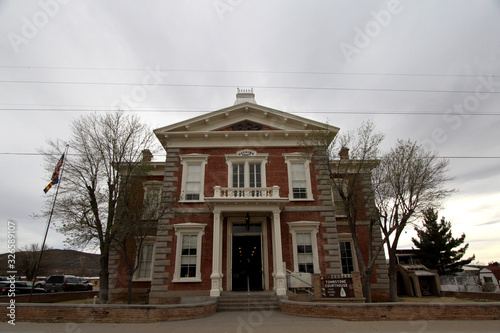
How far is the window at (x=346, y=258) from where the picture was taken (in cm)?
1839

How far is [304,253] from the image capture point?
607 inches

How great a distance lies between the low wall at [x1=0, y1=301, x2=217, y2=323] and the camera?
960 cm

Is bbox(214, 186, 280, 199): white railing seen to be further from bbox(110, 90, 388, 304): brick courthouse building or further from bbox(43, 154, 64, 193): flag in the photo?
bbox(43, 154, 64, 193): flag

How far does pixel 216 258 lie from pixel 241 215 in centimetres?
301

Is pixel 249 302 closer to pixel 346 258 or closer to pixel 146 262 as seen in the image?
pixel 146 262

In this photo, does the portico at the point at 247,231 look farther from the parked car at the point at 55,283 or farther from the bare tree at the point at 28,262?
the bare tree at the point at 28,262

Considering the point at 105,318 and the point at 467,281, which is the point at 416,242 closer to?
the point at 467,281

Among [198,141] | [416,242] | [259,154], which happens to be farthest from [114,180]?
[416,242]

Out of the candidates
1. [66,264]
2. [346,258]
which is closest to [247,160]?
[346,258]

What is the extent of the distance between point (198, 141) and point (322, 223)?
29.7 ft

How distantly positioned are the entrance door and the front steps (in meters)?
1.63

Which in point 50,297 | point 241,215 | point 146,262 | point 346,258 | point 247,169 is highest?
point 247,169

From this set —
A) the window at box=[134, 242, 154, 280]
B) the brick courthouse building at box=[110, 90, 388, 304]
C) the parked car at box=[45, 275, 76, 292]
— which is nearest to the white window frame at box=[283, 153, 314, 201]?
the brick courthouse building at box=[110, 90, 388, 304]

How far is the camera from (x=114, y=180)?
14.0 meters
